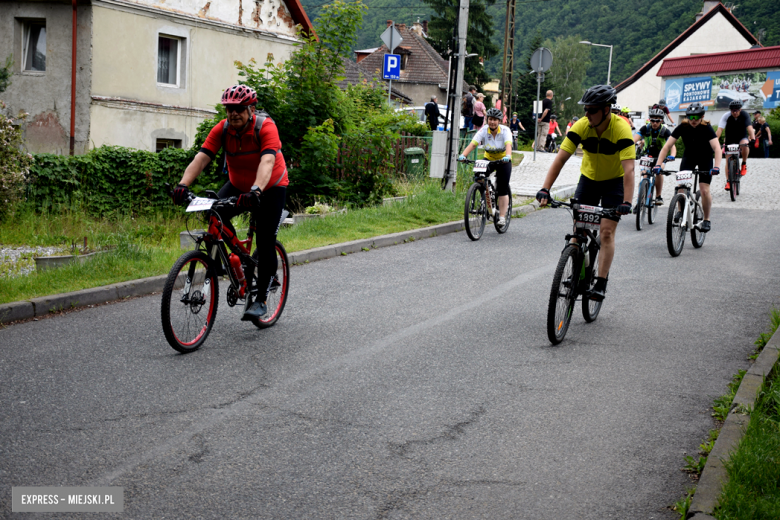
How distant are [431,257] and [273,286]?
431 centimetres

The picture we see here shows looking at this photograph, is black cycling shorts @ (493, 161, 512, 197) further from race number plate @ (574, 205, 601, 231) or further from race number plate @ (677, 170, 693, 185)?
race number plate @ (574, 205, 601, 231)

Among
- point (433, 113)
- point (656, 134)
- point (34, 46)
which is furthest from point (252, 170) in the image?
point (433, 113)

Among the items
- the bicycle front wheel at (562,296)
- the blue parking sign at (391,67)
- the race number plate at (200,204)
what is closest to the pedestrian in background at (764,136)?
the blue parking sign at (391,67)

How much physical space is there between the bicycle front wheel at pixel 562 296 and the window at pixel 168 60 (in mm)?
19929

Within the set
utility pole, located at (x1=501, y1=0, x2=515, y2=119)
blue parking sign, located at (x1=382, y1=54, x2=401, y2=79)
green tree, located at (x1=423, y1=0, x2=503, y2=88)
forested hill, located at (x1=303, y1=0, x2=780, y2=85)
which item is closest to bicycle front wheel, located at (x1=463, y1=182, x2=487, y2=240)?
blue parking sign, located at (x1=382, y1=54, x2=401, y2=79)

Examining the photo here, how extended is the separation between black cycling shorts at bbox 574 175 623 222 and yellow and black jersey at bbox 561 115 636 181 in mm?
69

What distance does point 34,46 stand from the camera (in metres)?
22.6

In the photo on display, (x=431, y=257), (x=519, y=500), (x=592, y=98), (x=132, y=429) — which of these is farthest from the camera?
(x=431, y=257)

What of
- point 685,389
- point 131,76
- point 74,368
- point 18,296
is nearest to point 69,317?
point 18,296

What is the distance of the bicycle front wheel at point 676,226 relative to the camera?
36.2 ft

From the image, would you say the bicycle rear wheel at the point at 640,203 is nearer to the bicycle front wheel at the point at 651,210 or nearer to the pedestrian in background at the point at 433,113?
the bicycle front wheel at the point at 651,210

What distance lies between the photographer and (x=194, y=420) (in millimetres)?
4684

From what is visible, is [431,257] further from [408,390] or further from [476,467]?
[476,467]

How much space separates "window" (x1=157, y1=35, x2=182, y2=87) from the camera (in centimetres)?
2414
